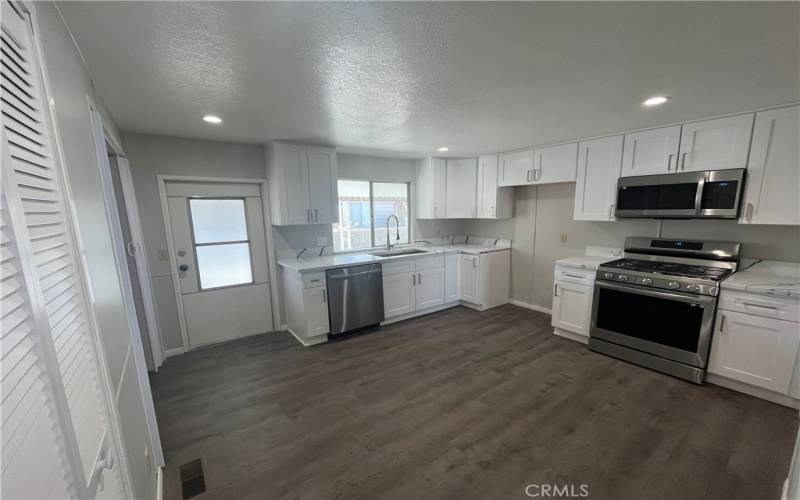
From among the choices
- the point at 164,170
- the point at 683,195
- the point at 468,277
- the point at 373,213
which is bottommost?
the point at 468,277

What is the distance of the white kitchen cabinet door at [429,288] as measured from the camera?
436 centimetres

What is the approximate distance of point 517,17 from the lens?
1299 mm

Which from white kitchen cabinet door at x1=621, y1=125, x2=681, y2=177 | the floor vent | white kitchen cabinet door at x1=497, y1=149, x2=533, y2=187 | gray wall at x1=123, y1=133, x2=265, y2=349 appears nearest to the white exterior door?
gray wall at x1=123, y1=133, x2=265, y2=349

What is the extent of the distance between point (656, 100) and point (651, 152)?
39.7 inches

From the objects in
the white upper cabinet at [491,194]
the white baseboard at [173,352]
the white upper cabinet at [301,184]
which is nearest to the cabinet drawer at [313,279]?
the white upper cabinet at [301,184]

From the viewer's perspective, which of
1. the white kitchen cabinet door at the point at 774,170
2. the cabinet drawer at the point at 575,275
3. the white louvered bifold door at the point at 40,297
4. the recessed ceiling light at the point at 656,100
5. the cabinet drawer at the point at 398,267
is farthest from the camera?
the cabinet drawer at the point at 398,267

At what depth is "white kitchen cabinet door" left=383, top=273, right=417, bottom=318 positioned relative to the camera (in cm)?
407

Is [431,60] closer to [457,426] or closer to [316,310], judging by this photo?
[457,426]

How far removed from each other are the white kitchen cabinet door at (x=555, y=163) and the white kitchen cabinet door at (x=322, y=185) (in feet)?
8.73

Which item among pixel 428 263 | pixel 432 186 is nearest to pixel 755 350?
pixel 428 263

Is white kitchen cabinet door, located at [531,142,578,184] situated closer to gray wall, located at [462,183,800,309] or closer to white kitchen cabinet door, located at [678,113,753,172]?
gray wall, located at [462,183,800,309]

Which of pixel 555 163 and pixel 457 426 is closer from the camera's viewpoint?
pixel 457 426

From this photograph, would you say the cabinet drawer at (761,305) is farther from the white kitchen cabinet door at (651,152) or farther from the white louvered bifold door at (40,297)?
the white louvered bifold door at (40,297)

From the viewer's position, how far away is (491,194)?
461 cm
